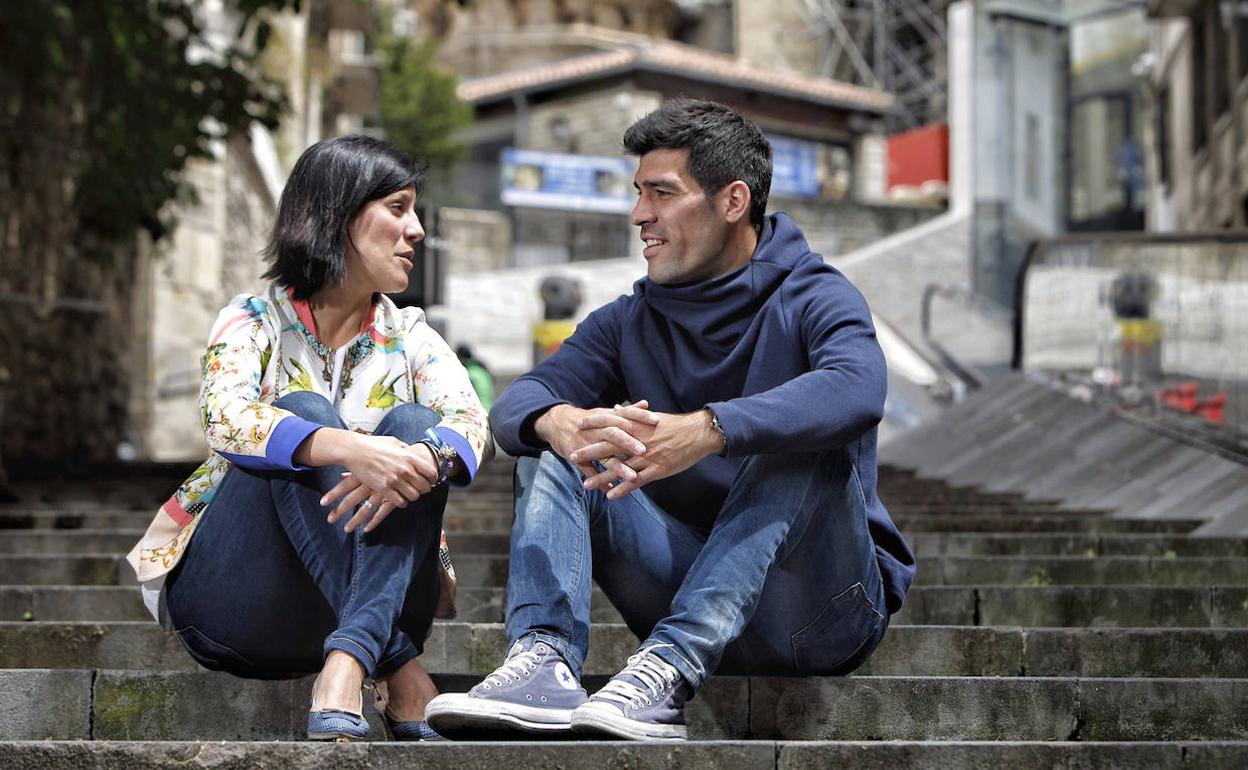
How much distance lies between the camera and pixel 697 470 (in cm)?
337

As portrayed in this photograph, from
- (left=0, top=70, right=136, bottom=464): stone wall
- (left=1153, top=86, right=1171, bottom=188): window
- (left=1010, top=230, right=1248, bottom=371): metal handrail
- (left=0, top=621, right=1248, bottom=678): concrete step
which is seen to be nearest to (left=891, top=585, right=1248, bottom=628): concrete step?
(left=0, top=621, right=1248, bottom=678): concrete step

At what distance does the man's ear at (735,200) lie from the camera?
138 inches

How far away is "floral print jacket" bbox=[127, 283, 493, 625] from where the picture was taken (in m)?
3.17

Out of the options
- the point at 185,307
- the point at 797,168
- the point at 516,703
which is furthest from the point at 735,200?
the point at 797,168

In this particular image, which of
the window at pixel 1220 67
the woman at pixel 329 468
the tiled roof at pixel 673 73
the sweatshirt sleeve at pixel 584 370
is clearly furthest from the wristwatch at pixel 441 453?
the tiled roof at pixel 673 73

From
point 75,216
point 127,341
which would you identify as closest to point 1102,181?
point 127,341

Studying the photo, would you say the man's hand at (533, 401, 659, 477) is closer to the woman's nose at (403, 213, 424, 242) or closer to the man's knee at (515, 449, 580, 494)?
the man's knee at (515, 449, 580, 494)

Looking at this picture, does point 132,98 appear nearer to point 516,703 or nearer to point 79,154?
point 79,154

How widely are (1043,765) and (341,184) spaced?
169 centimetres

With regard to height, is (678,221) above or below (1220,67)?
below

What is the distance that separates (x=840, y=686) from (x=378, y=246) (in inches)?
47.1

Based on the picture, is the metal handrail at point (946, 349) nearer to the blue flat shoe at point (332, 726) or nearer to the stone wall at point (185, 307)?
the stone wall at point (185, 307)

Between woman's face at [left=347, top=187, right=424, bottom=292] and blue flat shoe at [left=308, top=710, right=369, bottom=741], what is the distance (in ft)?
2.94

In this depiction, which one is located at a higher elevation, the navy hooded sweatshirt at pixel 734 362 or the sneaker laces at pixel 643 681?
the navy hooded sweatshirt at pixel 734 362
